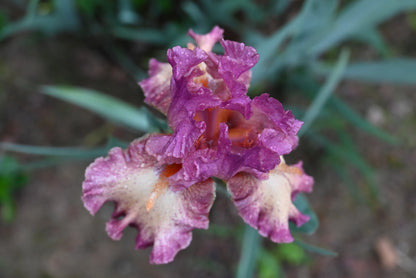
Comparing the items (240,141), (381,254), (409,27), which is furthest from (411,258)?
(240,141)

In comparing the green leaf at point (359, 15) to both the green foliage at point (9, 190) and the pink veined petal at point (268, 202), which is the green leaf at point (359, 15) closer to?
the pink veined petal at point (268, 202)

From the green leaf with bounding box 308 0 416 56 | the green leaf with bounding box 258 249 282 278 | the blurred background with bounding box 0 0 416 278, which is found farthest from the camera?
the green leaf with bounding box 258 249 282 278

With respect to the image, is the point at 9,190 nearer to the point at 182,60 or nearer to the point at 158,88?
the point at 158,88

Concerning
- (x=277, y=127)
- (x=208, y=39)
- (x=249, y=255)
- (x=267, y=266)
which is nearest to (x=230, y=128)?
(x=277, y=127)

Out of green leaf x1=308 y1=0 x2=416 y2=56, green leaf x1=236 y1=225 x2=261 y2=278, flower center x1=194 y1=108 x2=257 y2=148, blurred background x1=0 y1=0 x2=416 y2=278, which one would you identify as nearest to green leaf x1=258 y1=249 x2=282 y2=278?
blurred background x1=0 y1=0 x2=416 y2=278

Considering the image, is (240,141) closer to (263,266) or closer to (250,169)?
(250,169)

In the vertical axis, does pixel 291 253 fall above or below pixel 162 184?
below

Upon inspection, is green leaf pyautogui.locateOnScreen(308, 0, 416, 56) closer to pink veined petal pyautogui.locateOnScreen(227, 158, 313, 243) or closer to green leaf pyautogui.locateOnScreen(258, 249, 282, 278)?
pink veined petal pyautogui.locateOnScreen(227, 158, 313, 243)
